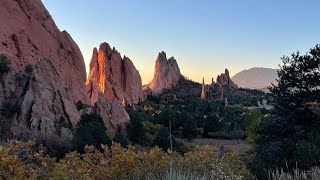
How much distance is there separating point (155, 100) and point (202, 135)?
4360cm

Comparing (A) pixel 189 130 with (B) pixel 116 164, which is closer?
(B) pixel 116 164

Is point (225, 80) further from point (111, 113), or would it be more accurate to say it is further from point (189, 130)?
point (111, 113)

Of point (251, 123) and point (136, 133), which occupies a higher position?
point (251, 123)

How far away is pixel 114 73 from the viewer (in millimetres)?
80562

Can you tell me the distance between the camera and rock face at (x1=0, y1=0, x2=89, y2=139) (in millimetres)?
30611

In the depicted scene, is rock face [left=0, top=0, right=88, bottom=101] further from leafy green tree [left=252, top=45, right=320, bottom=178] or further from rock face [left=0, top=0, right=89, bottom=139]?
leafy green tree [left=252, top=45, right=320, bottom=178]

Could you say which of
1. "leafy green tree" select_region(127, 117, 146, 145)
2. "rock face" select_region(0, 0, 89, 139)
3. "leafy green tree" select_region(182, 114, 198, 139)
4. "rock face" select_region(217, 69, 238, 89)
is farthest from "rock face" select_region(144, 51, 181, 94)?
"leafy green tree" select_region(127, 117, 146, 145)

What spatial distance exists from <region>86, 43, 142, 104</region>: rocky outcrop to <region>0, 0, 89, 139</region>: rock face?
21091 mm

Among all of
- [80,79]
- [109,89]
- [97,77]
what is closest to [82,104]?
[80,79]

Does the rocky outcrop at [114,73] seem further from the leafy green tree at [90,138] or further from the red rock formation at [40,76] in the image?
the leafy green tree at [90,138]

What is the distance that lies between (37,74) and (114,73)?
4578 centimetres

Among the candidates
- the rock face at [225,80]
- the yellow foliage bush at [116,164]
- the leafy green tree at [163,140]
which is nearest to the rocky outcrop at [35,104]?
the leafy green tree at [163,140]

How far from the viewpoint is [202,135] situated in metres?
49.0

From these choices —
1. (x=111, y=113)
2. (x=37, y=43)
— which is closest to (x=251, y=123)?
(x=111, y=113)
